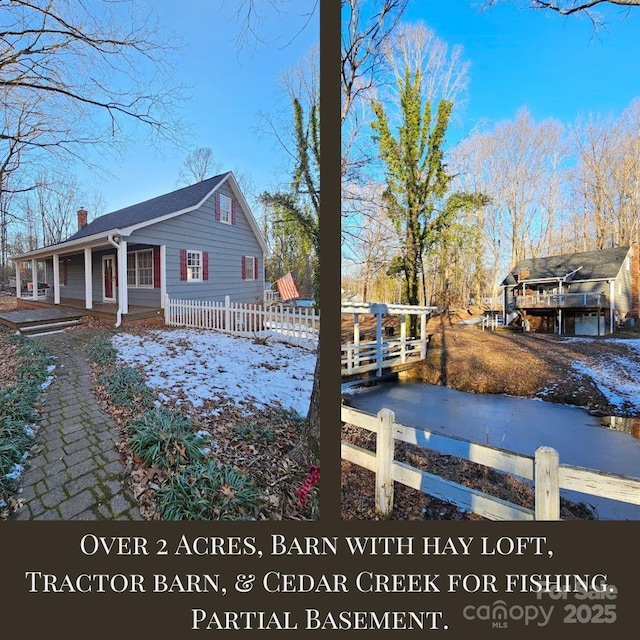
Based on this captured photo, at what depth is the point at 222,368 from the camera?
6.84ft

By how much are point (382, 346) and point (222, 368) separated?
140cm

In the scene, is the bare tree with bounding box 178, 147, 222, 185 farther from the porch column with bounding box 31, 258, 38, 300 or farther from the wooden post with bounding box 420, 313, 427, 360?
the porch column with bounding box 31, 258, 38, 300

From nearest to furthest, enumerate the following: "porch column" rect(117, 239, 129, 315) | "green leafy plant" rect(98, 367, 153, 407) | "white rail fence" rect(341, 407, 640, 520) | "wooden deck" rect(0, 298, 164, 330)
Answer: "white rail fence" rect(341, 407, 640, 520) < "green leafy plant" rect(98, 367, 153, 407) < "wooden deck" rect(0, 298, 164, 330) < "porch column" rect(117, 239, 129, 315)

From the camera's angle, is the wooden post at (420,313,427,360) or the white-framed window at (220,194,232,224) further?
the white-framed window at (220,194,232,224)

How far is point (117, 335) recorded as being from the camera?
2537 millimetres

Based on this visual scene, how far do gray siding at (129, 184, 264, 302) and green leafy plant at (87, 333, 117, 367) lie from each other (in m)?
2.07

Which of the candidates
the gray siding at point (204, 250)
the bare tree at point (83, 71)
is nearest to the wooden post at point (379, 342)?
the bare tree at point (83, 71)

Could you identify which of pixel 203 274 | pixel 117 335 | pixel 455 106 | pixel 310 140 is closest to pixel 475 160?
pixel 455 106

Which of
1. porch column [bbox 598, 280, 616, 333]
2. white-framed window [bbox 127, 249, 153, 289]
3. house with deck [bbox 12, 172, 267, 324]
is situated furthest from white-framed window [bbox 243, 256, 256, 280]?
porch column [bbox 598, 280, 616, 333]

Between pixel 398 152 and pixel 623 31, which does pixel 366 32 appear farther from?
pixel 623 31

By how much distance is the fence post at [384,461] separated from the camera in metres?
1.00

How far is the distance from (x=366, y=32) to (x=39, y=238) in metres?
2.89

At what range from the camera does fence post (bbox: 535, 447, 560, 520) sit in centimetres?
80

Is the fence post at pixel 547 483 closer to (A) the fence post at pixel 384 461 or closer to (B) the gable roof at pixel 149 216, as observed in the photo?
(A) the fence post at pixel 384 461
